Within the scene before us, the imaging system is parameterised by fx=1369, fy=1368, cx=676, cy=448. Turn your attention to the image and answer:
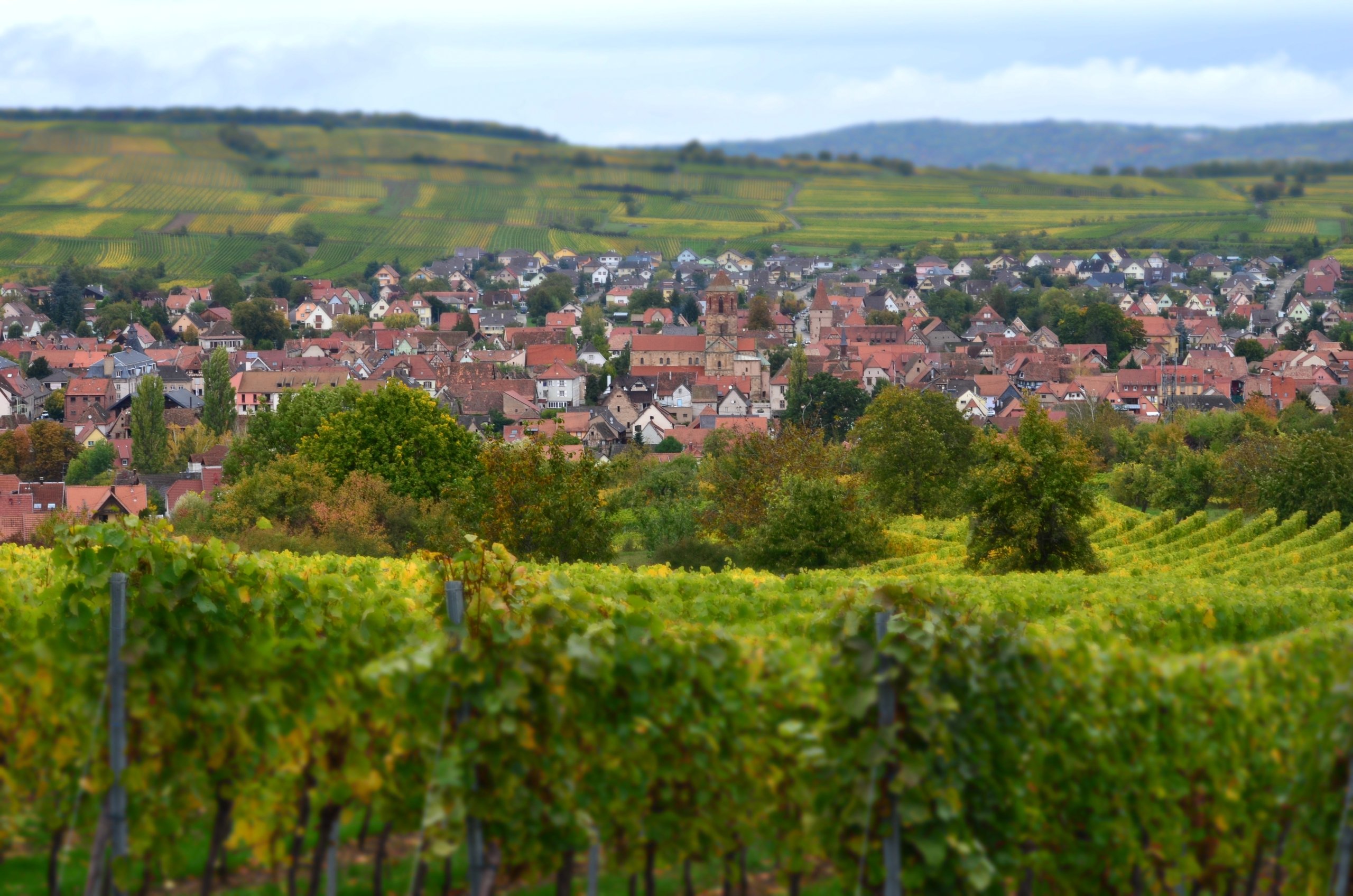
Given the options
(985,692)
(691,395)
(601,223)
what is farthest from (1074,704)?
(601,223)

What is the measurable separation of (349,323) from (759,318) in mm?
39131

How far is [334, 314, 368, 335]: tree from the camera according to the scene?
128750 millimetres

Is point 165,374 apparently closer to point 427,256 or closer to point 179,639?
point 427,256

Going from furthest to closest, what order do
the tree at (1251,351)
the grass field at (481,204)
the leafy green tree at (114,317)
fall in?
the grass field at (481,204), the leafy green tree at (114,317), the tree at (1251,351)

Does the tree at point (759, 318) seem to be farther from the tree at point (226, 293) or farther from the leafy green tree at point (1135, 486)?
the leafy green tree at point (1135, 486)

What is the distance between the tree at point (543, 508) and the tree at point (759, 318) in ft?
343

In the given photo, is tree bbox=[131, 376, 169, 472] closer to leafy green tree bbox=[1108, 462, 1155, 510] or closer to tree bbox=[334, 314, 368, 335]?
leafy green tree bbox=[1108, 462, 1155, 510]

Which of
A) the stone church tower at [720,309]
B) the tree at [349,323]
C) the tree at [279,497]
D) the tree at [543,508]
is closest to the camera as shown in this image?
the tree at [543,508]

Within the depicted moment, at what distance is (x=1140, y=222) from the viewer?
562ft

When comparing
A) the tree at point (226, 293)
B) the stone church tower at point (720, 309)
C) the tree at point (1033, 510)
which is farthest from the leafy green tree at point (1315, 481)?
the tree at point (226, 293)

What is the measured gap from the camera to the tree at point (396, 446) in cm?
3759

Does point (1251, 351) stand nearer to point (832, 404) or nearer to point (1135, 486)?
point (832, 404)

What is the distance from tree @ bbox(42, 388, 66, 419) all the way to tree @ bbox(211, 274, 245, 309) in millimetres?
35863

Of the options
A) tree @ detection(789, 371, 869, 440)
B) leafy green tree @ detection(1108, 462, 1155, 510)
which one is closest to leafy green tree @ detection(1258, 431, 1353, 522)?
leafy green tree @ detection(1108, 462, 1155, 510)
